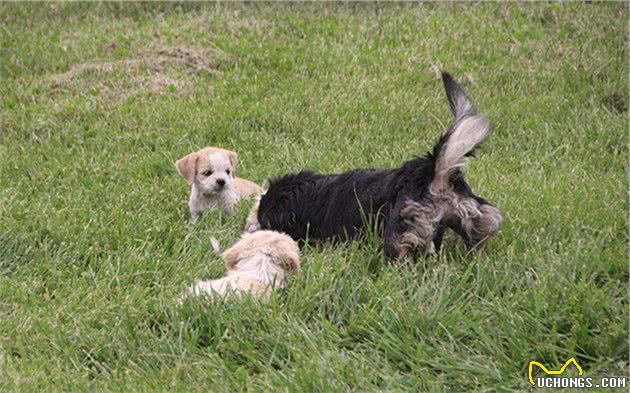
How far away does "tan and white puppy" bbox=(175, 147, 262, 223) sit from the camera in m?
7.88

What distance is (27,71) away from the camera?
458 inches

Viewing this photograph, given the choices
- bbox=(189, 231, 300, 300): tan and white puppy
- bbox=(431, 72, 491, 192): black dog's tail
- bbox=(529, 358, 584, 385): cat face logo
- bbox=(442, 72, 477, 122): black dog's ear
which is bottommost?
bbox=(189, 231, 300, 300): tan and white puppy

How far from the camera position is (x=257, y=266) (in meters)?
5.92

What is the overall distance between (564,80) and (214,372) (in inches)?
290

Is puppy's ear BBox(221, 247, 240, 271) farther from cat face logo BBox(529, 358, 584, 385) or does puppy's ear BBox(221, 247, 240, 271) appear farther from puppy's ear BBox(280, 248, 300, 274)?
cat face logo BBox(529, 358, 584, 385)

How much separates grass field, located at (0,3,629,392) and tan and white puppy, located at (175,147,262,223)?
19 centimetres

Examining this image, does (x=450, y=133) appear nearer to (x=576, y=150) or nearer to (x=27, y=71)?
(x=576, y=150)

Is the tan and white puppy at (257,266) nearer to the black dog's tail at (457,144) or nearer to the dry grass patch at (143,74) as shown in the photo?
the black dog's tail at (457,144)

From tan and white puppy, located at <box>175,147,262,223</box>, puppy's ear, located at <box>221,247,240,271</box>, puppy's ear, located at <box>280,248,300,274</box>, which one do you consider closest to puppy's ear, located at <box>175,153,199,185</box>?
tan and white puppy, located at <box>175,147,262,223</box>

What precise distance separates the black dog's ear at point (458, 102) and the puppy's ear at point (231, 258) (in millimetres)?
1670

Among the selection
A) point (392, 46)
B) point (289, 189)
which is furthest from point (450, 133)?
point (392, 46)

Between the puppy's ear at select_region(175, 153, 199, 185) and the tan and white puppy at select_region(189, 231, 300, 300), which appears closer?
the tan and white puppy at select_region(189, 231, 300, 300)

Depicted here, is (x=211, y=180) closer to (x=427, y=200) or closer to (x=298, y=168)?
(x=298, y=168)
